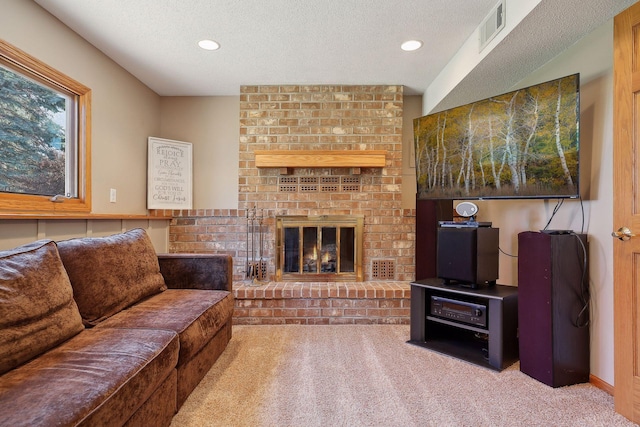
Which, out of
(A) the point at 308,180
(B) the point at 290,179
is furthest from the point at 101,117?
(A) the point at 308,180

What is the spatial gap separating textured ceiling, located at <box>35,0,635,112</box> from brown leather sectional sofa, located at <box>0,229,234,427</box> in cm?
145

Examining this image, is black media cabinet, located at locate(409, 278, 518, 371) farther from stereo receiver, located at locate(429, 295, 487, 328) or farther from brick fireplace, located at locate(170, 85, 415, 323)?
brick fireplace, located at locate(170, 85, 415, 323)

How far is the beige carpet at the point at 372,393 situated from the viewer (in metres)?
1.44

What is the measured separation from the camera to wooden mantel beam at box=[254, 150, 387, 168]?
3.01 metres

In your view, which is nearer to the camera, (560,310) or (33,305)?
(33,305)

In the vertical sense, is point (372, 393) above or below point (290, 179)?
below

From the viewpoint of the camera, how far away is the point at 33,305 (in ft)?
3.87

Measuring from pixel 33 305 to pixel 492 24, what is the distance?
2739 mm

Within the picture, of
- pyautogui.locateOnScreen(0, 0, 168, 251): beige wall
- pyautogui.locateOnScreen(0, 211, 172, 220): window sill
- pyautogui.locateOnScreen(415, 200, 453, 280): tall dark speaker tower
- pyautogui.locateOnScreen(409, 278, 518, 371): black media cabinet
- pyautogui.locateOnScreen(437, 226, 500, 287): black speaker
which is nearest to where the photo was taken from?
pyautogui.locateOnScreen(0, 211, 172, 220): window sill

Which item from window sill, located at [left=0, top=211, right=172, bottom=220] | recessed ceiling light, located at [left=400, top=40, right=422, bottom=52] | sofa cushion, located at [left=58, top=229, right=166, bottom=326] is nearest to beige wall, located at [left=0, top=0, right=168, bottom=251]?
window sill, located at [left=0, top=211, right=172, bottom=220]

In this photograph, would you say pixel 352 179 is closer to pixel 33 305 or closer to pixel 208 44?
pixel 208 44

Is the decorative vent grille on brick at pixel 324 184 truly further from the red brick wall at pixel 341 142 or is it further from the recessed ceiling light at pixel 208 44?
the recessed ceiling light at pixel 208 44

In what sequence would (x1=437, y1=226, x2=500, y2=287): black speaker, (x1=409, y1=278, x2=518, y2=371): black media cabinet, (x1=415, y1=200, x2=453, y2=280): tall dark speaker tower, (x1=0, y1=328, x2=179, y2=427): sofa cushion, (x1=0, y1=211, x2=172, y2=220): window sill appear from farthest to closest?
1. (x1=415, y1=200, x2=453, y2=280): tall dark speaker tower
2. (x1=437, y1=226, x2=500, y2=287): black speaker
3. (x1=409, y1=278, x2=518, y2=371): black media cabinet
4. (x1=0, y1=211, x2=172, y2=220): window sill
5. (x1=0, y1=328, x2=179, y2=427): sofa cushion

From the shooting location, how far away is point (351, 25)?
2084mm
